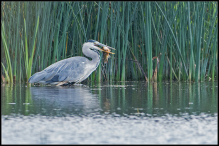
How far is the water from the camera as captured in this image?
2961 millimetres

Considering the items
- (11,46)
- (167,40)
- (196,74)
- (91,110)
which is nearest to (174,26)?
(167,40)

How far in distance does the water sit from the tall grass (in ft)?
5.75

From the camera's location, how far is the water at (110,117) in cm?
296

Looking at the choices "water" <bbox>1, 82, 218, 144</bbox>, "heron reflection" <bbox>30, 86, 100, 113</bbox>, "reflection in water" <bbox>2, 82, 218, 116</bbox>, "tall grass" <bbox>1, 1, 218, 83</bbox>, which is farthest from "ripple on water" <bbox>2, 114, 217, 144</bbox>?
"tall grass" <bbox>1, 1, 218, 83</bbox>

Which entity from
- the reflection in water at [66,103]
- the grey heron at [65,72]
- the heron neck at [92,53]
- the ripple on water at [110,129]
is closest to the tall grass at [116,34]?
the heron neck at [92,53]

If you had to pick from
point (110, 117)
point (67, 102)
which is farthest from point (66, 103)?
point (110, 117)

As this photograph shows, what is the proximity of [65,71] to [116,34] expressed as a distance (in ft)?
4.22

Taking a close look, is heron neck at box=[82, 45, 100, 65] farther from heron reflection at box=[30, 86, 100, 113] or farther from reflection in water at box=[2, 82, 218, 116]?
heron reflection at box=[30, 86, 100, 113]

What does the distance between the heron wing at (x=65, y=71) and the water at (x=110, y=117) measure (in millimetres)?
1146

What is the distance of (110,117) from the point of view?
12.5 ft

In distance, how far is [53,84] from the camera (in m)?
7.41

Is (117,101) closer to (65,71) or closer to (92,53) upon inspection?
(65,71)

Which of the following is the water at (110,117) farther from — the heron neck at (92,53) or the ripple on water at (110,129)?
the heron neck at (92,53)

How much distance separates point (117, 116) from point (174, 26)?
13.8ft
